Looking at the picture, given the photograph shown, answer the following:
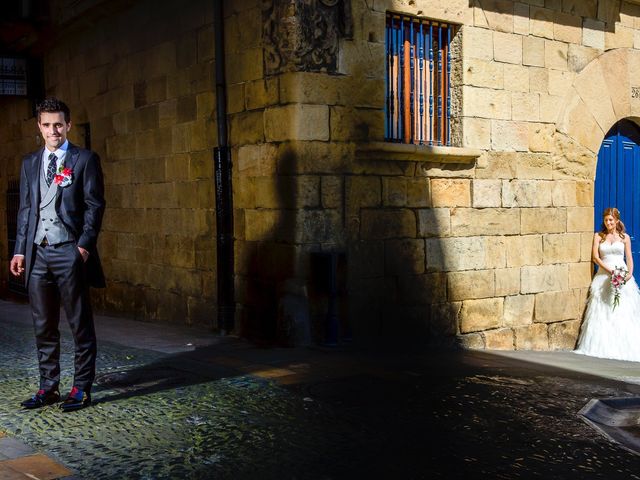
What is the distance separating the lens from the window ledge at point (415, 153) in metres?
7.50

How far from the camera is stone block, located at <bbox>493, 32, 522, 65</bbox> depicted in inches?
341

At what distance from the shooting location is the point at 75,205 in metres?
4.86

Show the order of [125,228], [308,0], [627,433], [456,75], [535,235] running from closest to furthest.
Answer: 1. [627,433]
2. [308,0]
3. [456,75]
4. [535,235]
5. [125,228]

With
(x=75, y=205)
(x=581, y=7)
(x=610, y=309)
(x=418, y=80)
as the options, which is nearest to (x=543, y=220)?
(x=610, y=309)

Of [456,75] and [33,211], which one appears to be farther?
[456,75]

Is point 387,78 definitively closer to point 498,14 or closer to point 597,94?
point 498,14

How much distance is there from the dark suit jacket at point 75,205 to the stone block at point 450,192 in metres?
4.00

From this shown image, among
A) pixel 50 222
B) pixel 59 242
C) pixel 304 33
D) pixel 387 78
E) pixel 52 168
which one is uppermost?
pixel 304 33

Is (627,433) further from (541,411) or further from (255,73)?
(255,73)

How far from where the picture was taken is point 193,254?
867 centimetres

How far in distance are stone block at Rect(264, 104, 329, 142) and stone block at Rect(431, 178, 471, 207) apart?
1.44 meters

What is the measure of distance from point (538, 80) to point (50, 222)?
6008mm

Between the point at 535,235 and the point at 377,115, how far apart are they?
2.63 meters

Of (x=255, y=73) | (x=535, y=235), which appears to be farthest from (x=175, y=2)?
(x=535, y=235)
